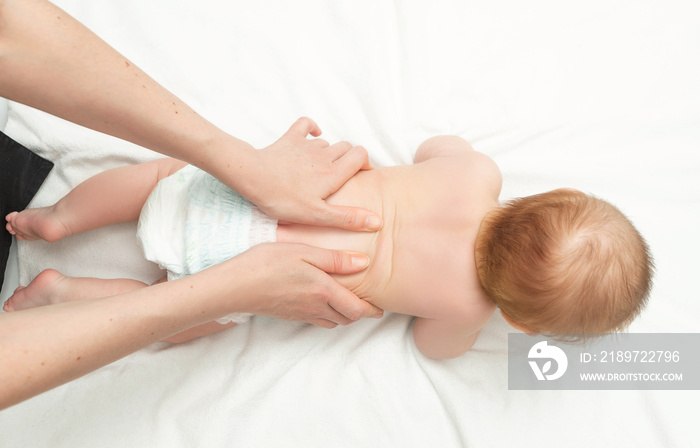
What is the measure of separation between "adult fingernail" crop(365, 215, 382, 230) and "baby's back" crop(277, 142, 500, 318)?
35mm

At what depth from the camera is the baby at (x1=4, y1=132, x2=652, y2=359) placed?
1080 millimetres

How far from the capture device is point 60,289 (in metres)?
1.30

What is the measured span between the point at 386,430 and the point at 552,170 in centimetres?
88

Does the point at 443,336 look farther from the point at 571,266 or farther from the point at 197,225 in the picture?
the point at 197,225

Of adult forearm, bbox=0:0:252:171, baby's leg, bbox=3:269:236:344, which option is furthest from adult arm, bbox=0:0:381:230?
baby's leg, bbox=3:269:236:344

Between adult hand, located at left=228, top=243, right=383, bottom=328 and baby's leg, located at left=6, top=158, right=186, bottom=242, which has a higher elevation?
baby's leg, located at left=6, top=158, right=186, bottom=242

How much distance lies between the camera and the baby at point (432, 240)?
1.08 meters

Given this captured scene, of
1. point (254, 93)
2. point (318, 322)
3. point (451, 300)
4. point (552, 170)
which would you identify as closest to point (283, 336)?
point (318, 322)

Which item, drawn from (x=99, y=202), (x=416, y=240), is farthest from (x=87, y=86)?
(x=416, y=240)

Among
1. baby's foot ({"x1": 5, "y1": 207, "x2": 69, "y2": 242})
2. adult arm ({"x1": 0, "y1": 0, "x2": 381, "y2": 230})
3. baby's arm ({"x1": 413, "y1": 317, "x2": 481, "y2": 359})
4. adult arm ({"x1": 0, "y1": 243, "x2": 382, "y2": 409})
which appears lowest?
baby's arm ({"x1": 413, "y1": 317, "x2": 481, "y2": 359})

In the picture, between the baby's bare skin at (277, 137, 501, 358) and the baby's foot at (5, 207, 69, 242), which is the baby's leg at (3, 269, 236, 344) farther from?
the baby's bare skin at (277, 137, 501, 358)

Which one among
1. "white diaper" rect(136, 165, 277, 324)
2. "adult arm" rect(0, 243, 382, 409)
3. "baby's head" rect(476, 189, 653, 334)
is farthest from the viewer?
"white diaper" rect(136, 165, 277, 324)

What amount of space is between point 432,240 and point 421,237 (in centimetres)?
3

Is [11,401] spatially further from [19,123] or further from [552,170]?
[552,170]
